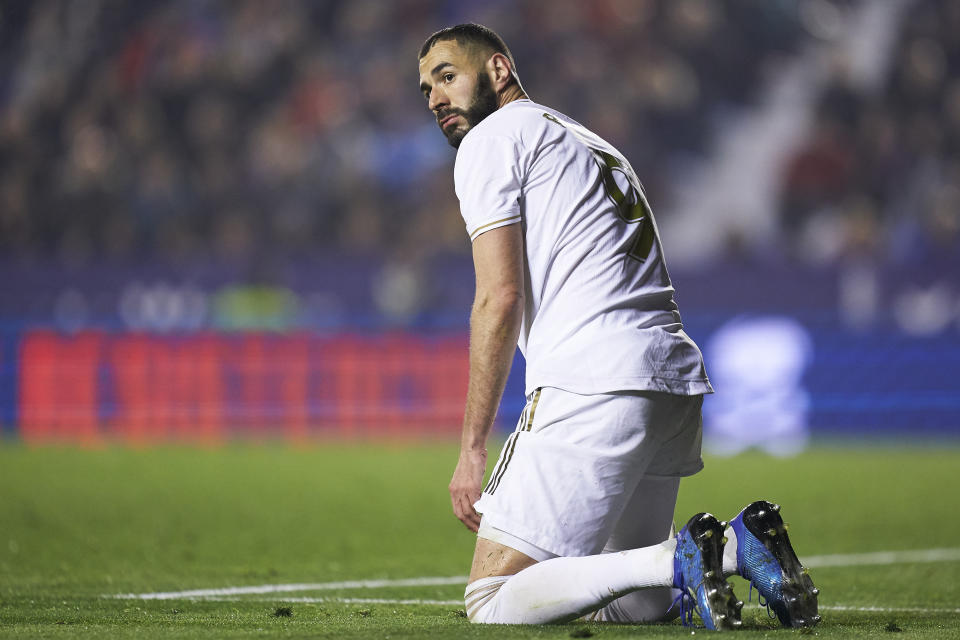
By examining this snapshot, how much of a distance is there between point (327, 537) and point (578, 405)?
3517 mm

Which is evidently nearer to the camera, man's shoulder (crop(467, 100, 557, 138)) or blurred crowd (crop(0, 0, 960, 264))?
man's shoulder (crop(467, 100, 557, 138))

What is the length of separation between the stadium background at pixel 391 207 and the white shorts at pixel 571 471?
948 cm

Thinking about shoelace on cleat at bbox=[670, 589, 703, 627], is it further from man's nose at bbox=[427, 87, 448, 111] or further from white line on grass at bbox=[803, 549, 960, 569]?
white line on grass at bbox=[803, 549, 960, 569]

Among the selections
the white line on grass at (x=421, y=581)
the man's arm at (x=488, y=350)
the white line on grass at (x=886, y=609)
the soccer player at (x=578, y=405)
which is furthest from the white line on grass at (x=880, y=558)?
the man's arm at (x=488, y=350)

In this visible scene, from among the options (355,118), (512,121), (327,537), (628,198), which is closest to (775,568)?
(628,198)

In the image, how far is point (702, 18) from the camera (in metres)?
16.8

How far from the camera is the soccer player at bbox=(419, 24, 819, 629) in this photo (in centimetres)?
352

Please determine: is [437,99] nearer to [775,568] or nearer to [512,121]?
[512,121]

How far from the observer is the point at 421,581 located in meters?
5.34

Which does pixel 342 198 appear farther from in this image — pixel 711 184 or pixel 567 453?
pixel 567 453

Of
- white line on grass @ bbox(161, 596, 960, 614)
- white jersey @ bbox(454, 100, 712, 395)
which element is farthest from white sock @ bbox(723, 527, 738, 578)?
white line on grass @ bbox(161, 596, 960, 614)

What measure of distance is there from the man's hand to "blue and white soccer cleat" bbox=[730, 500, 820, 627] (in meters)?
0.69

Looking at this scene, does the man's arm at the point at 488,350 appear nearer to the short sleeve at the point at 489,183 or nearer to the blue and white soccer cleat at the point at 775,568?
the short sleeve at the point at 489,183

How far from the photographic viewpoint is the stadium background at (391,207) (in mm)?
13445
